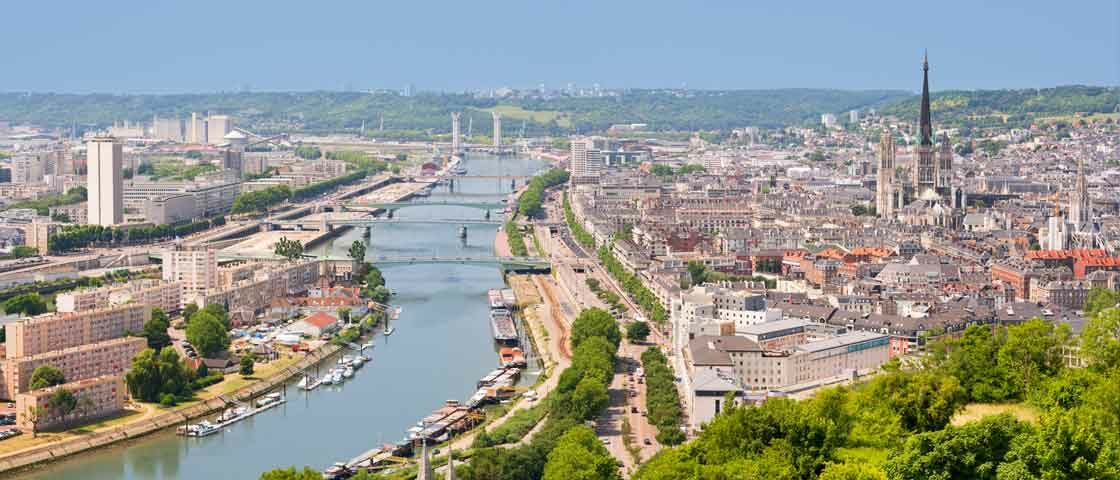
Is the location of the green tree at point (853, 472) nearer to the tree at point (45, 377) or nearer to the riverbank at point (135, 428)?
the riverbank at point (135, 428)

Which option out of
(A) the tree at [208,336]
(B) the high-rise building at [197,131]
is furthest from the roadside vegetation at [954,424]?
(B) the high-rise building at [197,131]

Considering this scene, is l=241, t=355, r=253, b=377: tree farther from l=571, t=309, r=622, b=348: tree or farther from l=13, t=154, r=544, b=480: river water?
l=571, t=309, r=622, b=348: tree

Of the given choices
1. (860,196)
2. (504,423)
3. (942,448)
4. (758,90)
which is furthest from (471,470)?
(758,90)

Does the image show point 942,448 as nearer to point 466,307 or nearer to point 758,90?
point 466,307

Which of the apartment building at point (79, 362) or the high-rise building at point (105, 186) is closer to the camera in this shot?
the apartment building at point (79, 362)

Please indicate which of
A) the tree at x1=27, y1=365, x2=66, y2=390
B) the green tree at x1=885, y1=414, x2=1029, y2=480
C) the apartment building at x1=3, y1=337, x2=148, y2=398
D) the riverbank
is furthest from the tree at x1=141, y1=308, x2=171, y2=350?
the green tree at x1=885, y1=414, x2=1029, y2=480

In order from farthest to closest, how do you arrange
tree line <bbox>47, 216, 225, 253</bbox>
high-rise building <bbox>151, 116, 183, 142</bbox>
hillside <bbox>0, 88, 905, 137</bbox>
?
1. hillside <bbox>0, 88, 905, 137</bbox>
2. high-rise building <bbox>151, 116, 183, 142</bbox>
3. tree line <bbox>47, 216, 225, 253</bbox>

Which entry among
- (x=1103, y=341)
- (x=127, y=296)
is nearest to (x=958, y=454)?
(x=1103, y=341)
